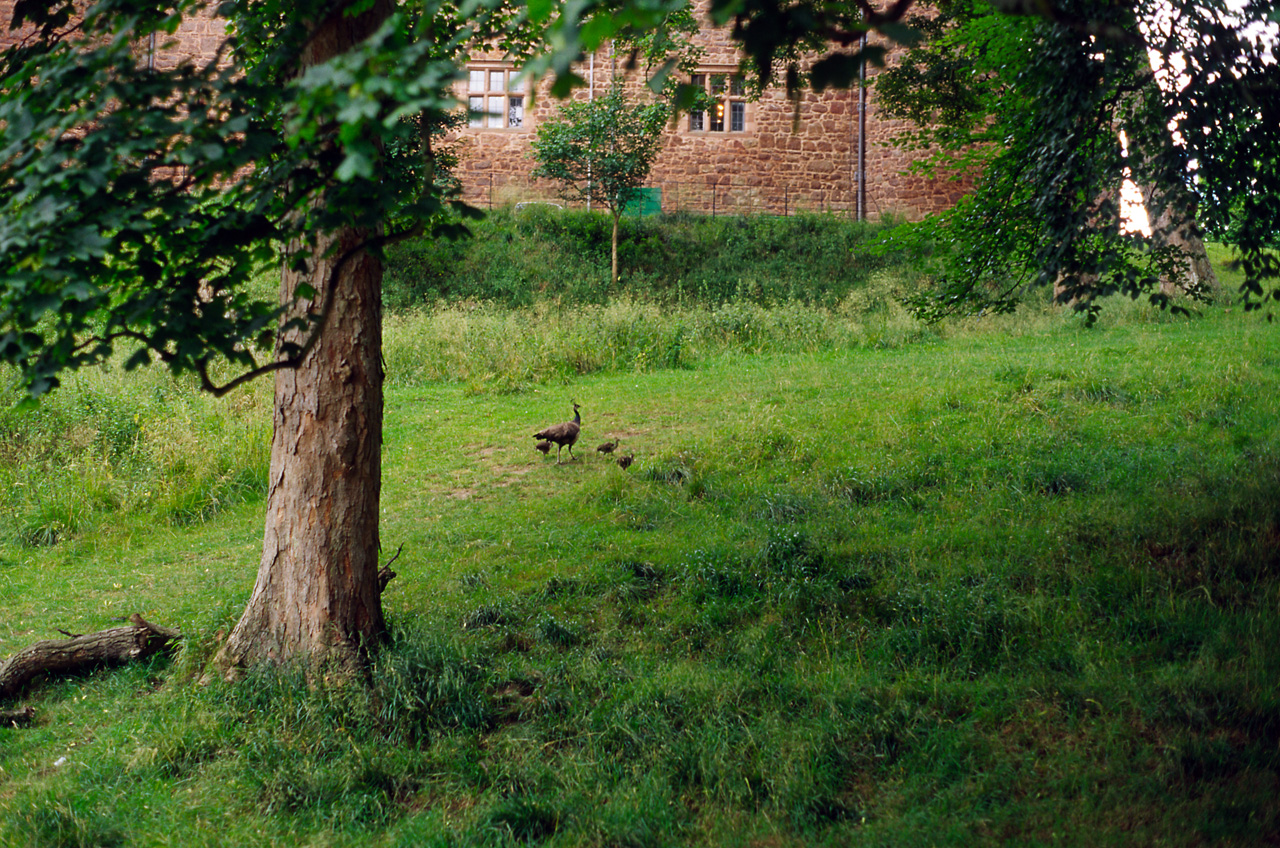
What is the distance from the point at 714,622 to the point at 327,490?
2529mm

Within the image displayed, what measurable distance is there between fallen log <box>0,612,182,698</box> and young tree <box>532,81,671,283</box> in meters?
17.3

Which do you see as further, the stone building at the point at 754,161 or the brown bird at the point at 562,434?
the stone building at the point at 754,161

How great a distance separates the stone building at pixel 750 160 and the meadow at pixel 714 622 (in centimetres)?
1595

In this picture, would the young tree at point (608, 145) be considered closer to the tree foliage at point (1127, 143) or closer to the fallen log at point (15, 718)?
the tree foliage at point (1127, 143)

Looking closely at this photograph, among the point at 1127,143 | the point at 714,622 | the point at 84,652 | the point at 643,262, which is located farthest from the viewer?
the point at 643,262

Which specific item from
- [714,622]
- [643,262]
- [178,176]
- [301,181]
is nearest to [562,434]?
[714,622]

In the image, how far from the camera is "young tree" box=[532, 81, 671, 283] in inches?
854

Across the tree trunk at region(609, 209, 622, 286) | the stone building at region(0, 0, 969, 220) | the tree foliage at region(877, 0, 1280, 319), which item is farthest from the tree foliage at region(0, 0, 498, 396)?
the stone building at region(0, 0, 969, 220)

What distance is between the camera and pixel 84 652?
5602 millimetres

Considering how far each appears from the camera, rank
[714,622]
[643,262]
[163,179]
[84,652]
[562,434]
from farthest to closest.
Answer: [643,262]
[562,434]
[714,622]
[84,652]
[163,179]

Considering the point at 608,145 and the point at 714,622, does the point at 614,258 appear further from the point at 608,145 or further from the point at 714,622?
the point at 714,622

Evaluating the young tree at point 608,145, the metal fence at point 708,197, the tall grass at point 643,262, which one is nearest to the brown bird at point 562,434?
the tall grass at point 643,262

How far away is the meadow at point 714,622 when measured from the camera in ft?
13.1

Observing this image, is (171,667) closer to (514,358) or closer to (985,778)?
(985,778)
